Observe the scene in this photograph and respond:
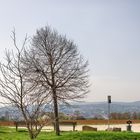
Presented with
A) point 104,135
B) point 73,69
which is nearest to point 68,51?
point 73,69

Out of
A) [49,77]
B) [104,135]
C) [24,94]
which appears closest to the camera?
[24,94]

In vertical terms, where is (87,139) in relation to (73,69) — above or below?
below

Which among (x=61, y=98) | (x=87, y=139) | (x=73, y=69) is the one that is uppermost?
(x=73, y=69)

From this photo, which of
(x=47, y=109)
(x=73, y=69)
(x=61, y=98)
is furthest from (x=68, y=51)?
(x=47, y=109)

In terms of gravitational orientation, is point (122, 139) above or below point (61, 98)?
below

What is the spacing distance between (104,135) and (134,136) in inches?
69.2

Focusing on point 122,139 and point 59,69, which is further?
point 59,69

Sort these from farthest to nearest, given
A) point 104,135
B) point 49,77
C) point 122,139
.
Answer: point 49,77 < point 104,135 < point 122,139

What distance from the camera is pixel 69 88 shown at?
1438 inches

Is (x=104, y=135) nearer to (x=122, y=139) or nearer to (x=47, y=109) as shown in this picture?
(x=122, y=139)

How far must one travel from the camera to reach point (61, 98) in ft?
120

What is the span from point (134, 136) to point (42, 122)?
14.8 meters

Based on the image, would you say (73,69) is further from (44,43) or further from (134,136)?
(134,136)

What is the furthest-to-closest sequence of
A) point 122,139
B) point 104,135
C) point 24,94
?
point 104,135, point 122,139, point 24,94
